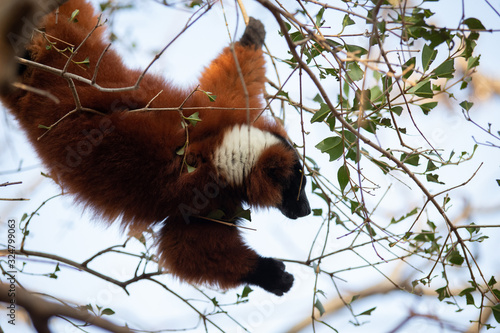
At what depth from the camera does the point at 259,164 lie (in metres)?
3.34

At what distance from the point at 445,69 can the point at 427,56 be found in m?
0.14

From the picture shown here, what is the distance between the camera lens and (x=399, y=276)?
26.5ft

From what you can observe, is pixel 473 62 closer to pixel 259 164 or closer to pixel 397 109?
pixel 397 109

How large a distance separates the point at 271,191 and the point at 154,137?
0.93 meters

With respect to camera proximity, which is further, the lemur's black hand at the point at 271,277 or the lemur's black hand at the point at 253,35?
the lemur's black hand at the point at 253,35

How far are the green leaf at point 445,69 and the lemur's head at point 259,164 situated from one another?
113cm

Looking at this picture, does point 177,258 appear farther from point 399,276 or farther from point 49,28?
point 399,276

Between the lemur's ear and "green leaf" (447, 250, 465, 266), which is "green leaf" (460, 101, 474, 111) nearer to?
"green leaf" (447, 250, 465, 266)

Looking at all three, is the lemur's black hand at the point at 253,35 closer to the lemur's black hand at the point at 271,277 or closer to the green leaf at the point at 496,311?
the lemur's black hand at the point at 271,277

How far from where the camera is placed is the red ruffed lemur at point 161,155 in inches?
122

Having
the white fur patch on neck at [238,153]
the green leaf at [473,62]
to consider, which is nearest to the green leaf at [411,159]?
the green leaf at [473,62]

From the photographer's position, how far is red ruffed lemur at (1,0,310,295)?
3104 mm

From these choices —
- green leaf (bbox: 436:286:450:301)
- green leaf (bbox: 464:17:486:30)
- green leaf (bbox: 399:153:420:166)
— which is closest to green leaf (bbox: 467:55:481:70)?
green leaf (bbox: 464:17:486:30)

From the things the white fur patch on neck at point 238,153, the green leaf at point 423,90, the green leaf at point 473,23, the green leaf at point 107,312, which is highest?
the green leaf at point 473,23
